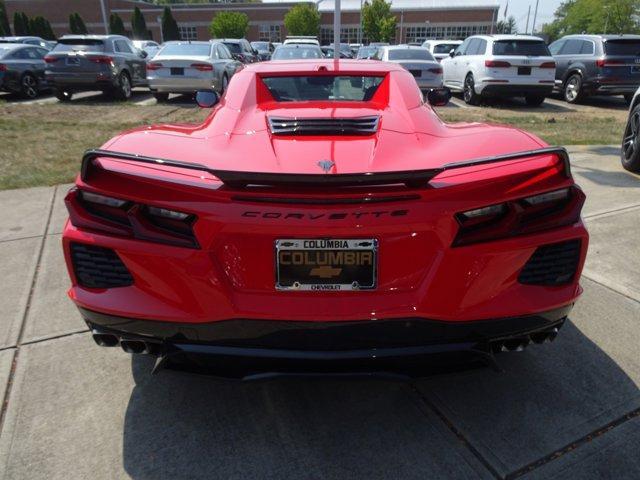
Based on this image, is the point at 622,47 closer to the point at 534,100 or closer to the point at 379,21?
the point at 534,100

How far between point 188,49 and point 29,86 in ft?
15.0

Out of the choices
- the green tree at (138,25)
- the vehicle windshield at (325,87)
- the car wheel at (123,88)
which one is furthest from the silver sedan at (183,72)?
the green tree at (138,25)

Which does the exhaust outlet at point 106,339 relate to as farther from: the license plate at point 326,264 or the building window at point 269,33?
the building window at point 269,33

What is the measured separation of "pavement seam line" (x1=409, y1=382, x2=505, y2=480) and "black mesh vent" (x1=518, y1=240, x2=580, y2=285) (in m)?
0.63

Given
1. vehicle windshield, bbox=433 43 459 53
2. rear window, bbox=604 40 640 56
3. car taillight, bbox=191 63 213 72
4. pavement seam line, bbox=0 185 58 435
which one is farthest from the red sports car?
vehicle windshield, bbox=433 43 459 53

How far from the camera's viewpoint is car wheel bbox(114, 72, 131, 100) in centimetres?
1347

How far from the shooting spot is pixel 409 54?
13.5 m

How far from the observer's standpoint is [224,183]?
180cm

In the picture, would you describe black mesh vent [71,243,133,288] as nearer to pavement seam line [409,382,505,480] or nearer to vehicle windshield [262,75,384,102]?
pavement seam line [409,382,505,480]

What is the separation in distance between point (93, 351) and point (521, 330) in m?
2.18

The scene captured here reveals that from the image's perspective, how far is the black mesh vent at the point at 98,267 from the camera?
1.92 m

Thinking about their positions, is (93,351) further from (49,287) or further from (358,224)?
(358,224)

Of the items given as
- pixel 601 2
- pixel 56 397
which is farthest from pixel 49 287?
pixel 601 2

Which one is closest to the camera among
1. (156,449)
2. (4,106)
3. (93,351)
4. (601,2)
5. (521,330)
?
(521,330)
